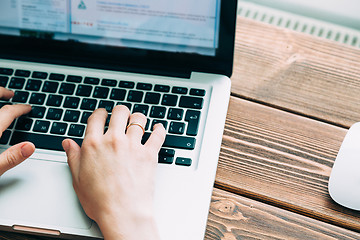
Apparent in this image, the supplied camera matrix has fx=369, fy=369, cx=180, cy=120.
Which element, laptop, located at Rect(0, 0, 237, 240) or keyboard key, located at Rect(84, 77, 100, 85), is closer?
laptop, located at Rect(0, 0, 237, 240)

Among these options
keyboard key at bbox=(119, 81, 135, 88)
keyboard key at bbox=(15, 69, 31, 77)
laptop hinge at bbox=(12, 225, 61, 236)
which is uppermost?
keyboard key at bbox=(15, 69, 31, 77)

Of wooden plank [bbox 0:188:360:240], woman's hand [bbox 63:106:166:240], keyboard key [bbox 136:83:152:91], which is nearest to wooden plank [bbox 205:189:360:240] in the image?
wooden plank [bbox 0:188:360:240]

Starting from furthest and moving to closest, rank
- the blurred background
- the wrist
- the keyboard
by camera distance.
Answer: the blurred background < the keyboard < the wrist

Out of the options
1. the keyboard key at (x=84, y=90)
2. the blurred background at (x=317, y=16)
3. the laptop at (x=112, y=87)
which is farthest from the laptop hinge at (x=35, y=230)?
the blurred background at (x=317, y=16)

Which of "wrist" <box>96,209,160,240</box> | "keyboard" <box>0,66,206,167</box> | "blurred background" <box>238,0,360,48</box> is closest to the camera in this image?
"wrist" <box>96,209,160,240</box>

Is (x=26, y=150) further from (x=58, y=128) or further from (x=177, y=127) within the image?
(x=177, y=127)

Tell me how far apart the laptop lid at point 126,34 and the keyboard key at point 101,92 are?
0.16ft

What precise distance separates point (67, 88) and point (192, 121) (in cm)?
21

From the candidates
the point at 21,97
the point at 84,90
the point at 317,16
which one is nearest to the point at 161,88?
the point at 84,90

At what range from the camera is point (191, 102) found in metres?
0.57

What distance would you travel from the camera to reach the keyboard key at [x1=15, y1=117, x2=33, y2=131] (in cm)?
56

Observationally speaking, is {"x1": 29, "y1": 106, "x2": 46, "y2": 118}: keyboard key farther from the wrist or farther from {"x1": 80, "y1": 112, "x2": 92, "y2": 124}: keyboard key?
the wrist

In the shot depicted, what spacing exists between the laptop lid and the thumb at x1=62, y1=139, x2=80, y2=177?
6.4 inches

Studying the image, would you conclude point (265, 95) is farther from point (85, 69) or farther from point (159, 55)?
point (85, 69)
